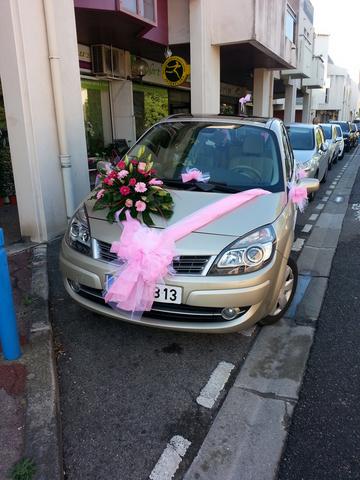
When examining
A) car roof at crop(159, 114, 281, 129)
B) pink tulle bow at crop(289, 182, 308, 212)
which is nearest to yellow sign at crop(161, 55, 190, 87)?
car roof at crop(159, 114, 281, 129)

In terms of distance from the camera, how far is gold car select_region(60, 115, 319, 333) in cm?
296

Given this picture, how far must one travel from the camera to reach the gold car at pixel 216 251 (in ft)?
9.71

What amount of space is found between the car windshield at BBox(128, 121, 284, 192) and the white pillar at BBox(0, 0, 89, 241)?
1858mm

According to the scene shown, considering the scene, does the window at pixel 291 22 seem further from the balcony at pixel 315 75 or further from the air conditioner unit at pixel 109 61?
the air conditioner unit at pixel 109 61

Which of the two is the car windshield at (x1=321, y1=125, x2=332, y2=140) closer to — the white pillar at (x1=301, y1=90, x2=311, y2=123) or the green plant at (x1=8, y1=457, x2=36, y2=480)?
the white pillar at (x1=301, y1=90, x2=311, y2=123)

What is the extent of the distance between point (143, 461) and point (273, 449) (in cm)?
76

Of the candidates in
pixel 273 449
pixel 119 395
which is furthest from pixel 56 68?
pixel 273 449

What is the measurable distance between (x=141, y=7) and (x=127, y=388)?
24.1 ft

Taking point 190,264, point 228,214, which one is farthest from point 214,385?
point 228,214

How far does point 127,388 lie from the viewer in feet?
9.73

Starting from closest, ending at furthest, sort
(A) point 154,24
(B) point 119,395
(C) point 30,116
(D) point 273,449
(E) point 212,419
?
(D) point 273,449, (E) point 212,419, (B) point 119,395, (C) point 30,116, (A) point 154,24

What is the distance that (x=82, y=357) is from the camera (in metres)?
3.32

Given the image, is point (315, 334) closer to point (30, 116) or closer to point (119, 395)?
point (119, 395)

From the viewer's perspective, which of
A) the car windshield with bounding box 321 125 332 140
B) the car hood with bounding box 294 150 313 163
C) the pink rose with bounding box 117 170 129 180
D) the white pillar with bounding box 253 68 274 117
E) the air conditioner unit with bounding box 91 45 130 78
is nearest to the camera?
the pink rose with bounding box 117 170 129 180
